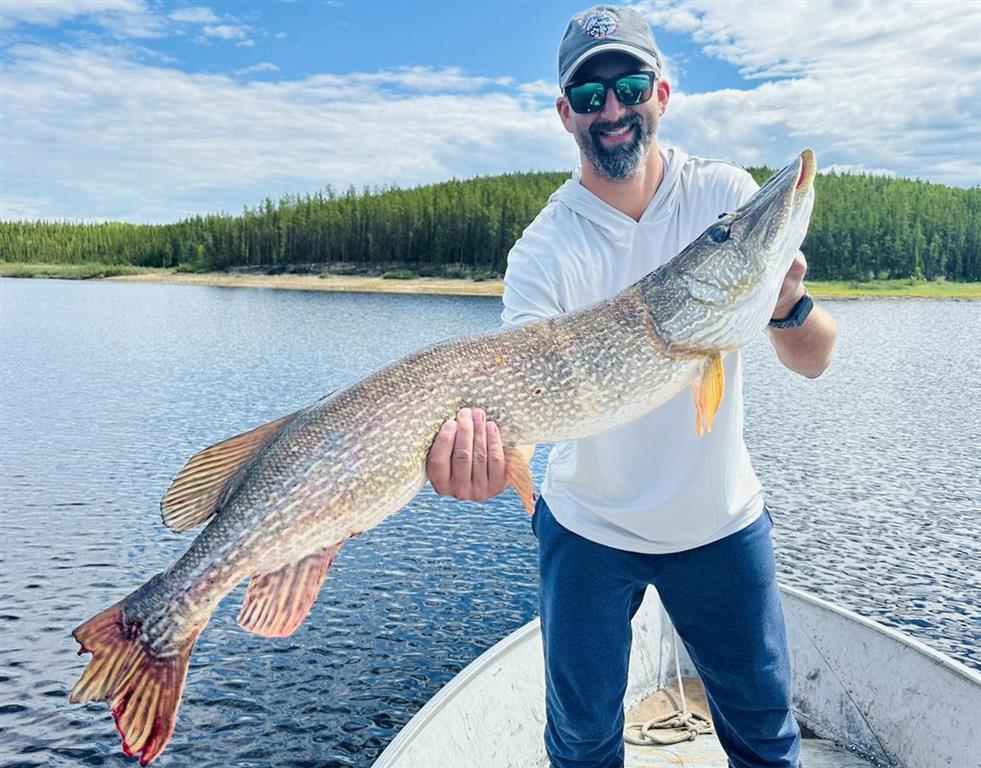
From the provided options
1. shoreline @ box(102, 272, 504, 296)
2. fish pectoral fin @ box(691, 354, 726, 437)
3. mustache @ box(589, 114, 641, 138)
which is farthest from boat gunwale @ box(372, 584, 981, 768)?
shoreline @ box(102, 272, 504, 296)

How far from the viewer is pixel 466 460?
2426 millimetres

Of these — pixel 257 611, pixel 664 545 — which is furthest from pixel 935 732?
pixel 257 611

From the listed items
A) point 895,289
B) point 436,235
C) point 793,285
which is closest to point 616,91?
point 793,285

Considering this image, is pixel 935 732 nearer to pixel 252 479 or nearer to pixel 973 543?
pixel 252 479

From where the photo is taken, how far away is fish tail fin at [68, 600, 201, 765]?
7.09 feet

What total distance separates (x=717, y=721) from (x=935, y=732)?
2003 mm

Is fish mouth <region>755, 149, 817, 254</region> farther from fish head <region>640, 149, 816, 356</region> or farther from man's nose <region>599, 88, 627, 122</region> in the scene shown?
man's nose <region>599, 88, 627, 122</region>

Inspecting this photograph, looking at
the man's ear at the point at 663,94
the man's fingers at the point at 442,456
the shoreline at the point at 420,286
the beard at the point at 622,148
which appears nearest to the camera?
the man's fingers at the point at 442,456

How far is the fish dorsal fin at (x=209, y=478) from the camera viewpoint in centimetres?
242

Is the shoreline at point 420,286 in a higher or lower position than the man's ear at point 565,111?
lower

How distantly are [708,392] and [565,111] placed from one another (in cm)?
121

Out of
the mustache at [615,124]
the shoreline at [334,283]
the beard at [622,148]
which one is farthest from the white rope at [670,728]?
the shoreline at [334,283]

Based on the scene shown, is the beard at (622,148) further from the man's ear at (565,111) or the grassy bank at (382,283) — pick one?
the grassy bank at (382,283)

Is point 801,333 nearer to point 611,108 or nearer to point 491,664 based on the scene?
point 611,108
